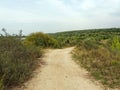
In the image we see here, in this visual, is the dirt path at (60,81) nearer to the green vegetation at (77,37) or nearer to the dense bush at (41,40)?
the dense bush at (41,40)

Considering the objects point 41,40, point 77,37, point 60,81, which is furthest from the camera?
point 77,37

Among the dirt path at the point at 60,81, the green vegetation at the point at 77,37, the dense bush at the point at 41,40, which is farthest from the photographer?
the green vegetation at the point at 77,37

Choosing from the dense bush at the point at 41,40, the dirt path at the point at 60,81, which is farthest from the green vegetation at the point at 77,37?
the dirt path at the point at 60,81

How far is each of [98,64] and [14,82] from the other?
6241 mm

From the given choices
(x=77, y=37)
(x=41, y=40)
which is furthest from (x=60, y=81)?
(x=77, y=37)

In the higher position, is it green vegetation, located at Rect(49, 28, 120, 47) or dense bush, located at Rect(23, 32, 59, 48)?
dense bush, located at Rect(23, 32, 59, 48)

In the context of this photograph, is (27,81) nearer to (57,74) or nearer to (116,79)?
(57,74)

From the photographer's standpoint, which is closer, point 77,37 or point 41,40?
point 41,40

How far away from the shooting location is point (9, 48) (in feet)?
47.9

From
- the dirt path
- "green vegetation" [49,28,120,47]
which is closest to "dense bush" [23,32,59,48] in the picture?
"green vegetation" [49,28,120,47]

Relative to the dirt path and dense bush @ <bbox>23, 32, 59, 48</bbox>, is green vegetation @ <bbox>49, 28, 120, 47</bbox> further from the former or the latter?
the dirt path

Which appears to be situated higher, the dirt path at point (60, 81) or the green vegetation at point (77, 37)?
the dirt path at point (60, 81)

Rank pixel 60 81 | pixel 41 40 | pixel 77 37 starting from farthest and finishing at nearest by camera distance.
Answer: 1. pixel 77 37
2. pixel 41 40
3. pixel 60 81

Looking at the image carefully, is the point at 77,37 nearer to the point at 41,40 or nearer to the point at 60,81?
the point at 41,40
